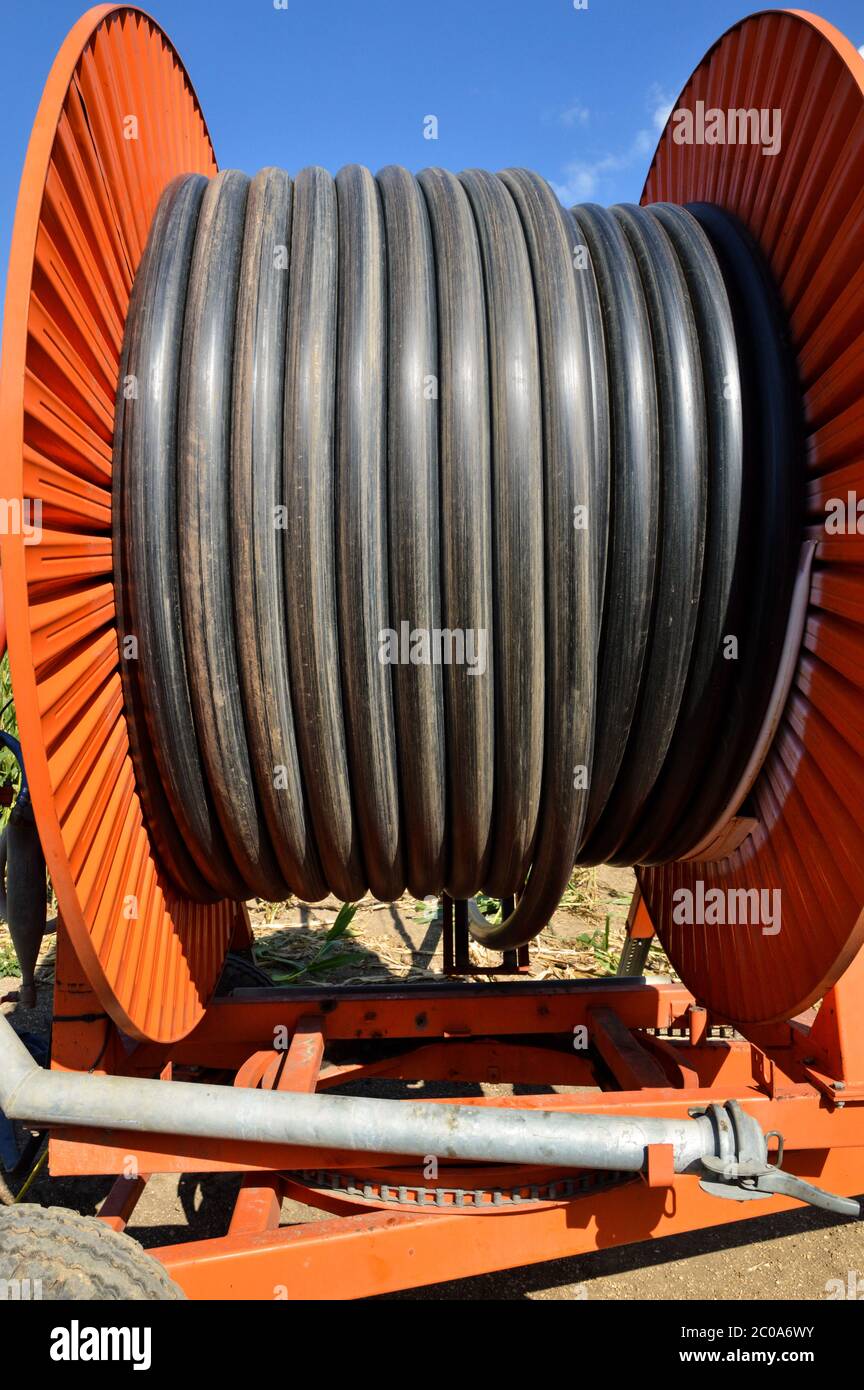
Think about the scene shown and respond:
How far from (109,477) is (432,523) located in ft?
2.44

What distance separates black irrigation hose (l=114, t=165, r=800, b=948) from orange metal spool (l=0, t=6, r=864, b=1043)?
0.30ft

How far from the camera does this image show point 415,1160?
6.86ft

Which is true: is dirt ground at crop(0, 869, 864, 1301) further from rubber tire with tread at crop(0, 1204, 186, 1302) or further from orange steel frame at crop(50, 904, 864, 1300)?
rubber tire with tread at crop(0, 1204, 186, 1302)

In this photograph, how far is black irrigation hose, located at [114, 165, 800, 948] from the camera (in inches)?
75.1

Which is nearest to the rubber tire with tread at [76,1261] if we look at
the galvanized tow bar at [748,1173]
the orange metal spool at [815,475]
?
the galvanized tow bar at [748,1173]

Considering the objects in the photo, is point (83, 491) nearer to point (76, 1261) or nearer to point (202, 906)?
point (202, 906)

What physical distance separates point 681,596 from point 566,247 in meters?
0.87

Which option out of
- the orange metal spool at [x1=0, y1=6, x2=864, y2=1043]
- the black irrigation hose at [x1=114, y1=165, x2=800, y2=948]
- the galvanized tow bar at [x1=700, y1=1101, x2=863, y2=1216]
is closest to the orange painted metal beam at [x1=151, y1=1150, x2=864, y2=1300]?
the galvanized tow bar at [x1=700, y1=1101, x2=863, y2=1216]

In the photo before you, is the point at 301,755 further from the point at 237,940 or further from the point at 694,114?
the point at 694,114

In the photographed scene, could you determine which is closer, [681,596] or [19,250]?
[19,250]

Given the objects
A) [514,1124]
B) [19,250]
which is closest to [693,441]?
[19,250]

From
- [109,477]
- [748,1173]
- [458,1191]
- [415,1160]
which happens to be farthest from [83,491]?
[748,1173]

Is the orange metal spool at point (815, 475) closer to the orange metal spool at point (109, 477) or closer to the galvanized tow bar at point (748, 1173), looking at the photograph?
the orange metal spool at point (109, 477)

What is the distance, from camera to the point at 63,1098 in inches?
72.9
